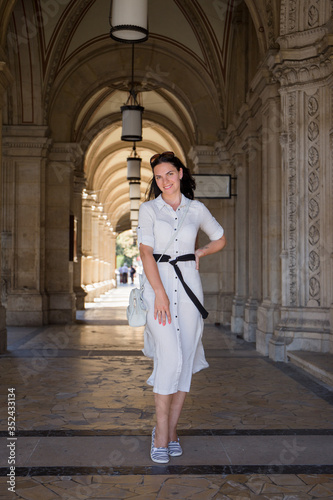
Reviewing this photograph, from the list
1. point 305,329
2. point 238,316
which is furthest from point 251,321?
point 305,329

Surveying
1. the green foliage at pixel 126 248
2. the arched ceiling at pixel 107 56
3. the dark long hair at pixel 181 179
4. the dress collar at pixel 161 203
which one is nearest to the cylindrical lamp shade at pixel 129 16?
the dark long hair at pixel 181 179

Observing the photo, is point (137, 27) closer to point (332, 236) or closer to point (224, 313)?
point (332, 236)

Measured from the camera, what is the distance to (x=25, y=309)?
14.0m

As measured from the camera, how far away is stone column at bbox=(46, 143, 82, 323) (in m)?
14.8

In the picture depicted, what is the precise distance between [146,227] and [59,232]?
1142 centimetres

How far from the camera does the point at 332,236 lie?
8391mm

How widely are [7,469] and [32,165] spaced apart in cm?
1111

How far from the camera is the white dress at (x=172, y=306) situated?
150 inches

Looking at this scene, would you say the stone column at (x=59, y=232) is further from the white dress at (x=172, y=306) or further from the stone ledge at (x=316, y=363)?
the white dress at (x=172, y=306)

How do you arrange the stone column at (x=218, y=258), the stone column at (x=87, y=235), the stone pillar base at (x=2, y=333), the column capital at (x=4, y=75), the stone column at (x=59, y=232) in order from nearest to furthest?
the column capital at (x=4, y=75), the stone pillar base at (x=2, y=333), the stone column at (x=218, y=258), the stone column at (x=59, y=232), the stone column at (x=87, y=235)

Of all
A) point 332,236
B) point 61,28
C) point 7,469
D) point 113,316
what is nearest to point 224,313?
point 113,316

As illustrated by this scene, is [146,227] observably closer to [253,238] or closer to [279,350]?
[279,350]

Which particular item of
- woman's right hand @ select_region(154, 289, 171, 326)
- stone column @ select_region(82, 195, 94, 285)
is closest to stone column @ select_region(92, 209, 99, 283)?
stone column @ select_region(82, 195, 94, 285)

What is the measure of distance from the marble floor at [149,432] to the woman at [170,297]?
0.34 meters
